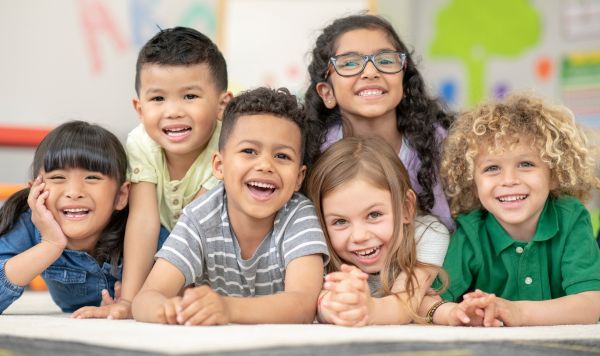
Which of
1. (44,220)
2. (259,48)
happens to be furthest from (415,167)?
(259,48)

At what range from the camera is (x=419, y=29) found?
477 cm

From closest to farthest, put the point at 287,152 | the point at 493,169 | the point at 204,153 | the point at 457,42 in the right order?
the point at 287,152 → the point at 493,169 → the point at 204,153 → the point at 457,42

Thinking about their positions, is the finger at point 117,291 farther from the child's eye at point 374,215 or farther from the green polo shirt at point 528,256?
the green polo shirt at point 528,256

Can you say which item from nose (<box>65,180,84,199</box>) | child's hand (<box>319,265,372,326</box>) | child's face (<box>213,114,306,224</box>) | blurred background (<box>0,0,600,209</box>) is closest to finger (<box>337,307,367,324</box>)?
child's hand (<box>319,265,372,326</box>)

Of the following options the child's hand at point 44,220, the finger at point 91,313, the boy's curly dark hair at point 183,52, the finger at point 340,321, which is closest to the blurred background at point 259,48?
the boy's curly dark hair at point 183,52

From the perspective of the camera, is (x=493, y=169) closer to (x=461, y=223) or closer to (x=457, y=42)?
(x=461, y=223)

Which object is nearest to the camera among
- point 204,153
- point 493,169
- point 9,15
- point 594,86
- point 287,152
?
point 287,152

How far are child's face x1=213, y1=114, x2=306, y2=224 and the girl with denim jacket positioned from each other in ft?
1.23

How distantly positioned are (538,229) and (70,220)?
3.86 ft

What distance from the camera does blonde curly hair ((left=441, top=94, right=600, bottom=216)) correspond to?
186 cm

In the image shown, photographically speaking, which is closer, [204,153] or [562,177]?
[562,177]

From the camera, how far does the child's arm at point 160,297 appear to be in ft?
4.65

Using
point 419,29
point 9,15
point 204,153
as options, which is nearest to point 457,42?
point 419,29

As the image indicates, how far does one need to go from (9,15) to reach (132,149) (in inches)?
56.2
